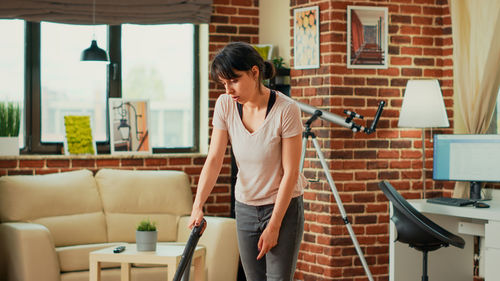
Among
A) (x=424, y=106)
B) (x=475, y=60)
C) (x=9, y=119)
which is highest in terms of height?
(x=475, y=60)

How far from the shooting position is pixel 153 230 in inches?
167

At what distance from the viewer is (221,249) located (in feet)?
15.7

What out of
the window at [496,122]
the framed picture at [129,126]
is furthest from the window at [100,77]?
the window at [496,122]

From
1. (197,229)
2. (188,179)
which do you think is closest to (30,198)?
(188,179)

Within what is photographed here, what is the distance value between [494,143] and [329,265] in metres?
1.42

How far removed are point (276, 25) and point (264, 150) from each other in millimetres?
3338

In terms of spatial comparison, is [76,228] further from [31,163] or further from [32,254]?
[31,163]

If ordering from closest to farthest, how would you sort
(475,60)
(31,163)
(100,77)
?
1. (475,60)
2. (31,163)
3. (100,77)

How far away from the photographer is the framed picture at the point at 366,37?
16.4 ft

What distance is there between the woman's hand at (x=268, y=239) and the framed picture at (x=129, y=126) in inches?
130

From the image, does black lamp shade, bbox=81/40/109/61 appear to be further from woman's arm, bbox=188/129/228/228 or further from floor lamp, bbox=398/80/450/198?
woman's arm, bbox=188/129/228/228

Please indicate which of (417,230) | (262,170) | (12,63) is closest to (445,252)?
(417,230)

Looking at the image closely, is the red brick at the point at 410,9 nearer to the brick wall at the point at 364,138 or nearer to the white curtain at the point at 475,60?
the brick wall at the point at 364,138

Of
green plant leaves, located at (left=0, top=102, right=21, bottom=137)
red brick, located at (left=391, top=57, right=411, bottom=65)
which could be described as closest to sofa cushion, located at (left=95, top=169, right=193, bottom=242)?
green plant leaves, located at (left=0, top=102, right=21, bottom=137)
